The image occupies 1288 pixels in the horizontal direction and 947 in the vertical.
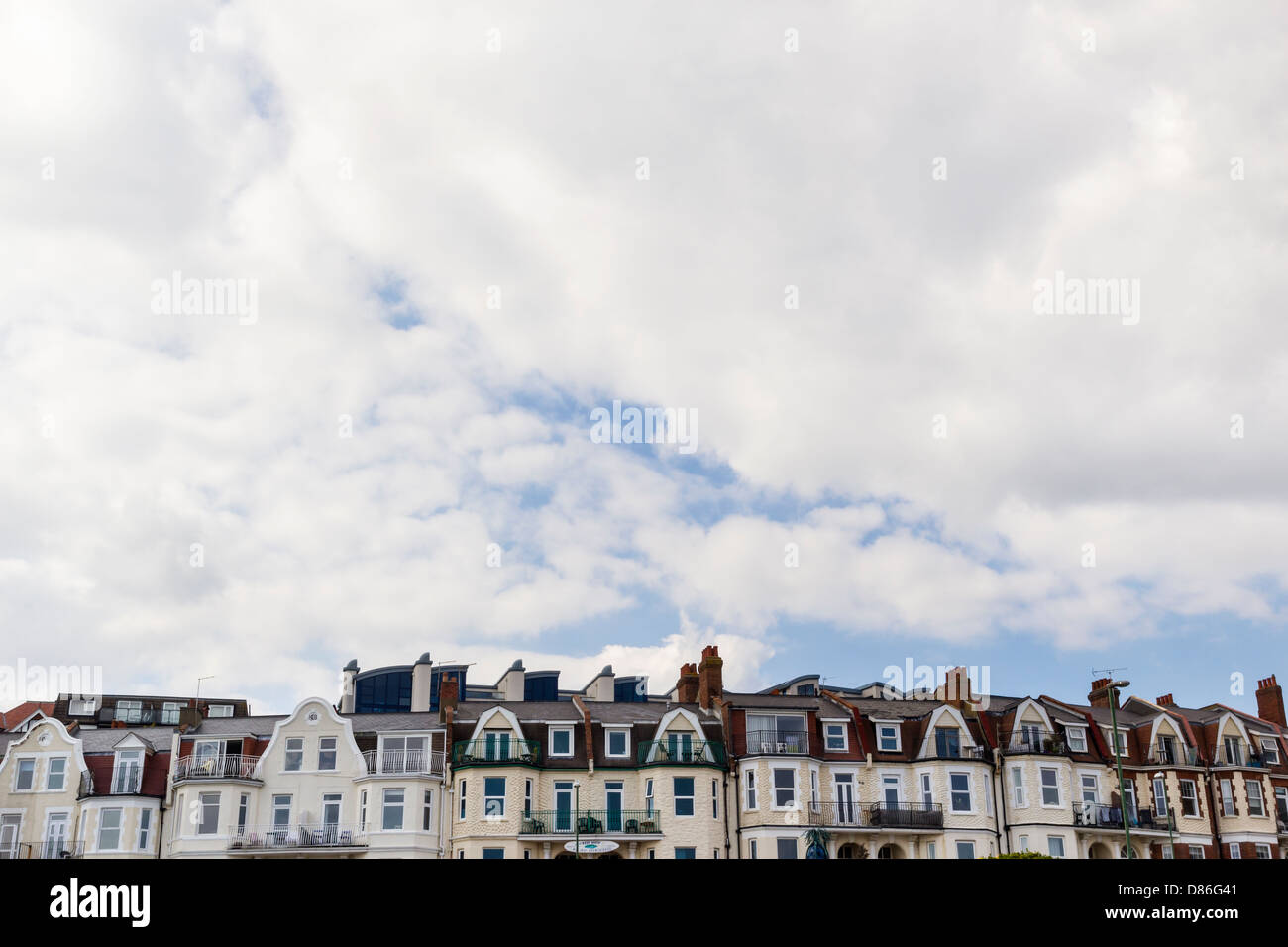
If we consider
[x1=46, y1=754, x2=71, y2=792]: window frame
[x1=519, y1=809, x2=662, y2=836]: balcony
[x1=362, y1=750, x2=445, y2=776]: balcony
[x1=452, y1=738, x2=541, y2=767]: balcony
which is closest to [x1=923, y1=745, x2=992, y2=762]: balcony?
[x1=519, y1=809, x2=662, y2=836]: balcony

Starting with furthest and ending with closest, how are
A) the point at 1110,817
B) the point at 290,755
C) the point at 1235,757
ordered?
the point at 1235,757, the point at 1110,817, the point at 290,755

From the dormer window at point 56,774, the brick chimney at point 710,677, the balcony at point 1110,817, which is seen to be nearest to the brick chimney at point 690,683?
the brick chimney at point 710,677

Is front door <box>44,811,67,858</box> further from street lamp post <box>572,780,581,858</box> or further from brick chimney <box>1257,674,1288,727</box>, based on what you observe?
brick chimney <box>1257,674,1288,727</box>

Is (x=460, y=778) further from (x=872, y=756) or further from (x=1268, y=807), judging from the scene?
(x=1268, y=807)

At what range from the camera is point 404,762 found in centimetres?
5997

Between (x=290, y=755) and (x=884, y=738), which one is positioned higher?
(x=884, y=738)

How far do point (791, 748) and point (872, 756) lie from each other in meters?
5.01

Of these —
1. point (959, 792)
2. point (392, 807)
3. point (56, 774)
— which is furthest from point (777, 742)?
point (56, 774)

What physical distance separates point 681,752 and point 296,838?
19981 mm

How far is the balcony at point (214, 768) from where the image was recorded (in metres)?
58.8

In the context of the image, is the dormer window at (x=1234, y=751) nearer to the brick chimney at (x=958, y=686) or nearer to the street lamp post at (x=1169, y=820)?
the street lamp post at (x=1169, y=820)

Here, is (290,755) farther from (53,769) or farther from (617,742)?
(617,742)

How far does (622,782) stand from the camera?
60.7 metres
